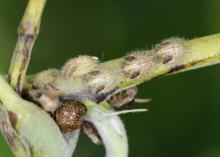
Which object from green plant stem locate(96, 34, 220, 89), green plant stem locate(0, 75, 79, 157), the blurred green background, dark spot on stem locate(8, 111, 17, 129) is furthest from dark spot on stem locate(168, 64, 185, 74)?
the blurred green background

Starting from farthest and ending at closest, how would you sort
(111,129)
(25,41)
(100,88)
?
(111,129), (100,88), (25,41)

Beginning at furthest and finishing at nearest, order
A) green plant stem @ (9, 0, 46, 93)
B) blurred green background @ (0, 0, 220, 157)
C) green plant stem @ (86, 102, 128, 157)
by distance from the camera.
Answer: blurred green background @ (0, 0, 220, 157), green plant stem @ (86, 102, 128, 157), green plant stem @ (9, 0, 46, 93)

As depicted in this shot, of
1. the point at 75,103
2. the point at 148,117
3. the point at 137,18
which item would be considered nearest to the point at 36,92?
the point at 75,103

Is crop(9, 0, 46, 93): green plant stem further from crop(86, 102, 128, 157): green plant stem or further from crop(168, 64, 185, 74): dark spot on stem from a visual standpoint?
crop(168, 64, 185, 74): dark spot on stem

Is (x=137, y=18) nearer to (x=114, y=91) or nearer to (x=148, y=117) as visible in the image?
(x=148, y=117)

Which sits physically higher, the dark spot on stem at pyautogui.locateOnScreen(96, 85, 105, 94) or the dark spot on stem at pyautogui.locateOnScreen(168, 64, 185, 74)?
the dark spot on stem at pyautogui.locateOnScreen(168, 64, 185, 74)

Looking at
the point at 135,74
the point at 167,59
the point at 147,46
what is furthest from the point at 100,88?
the point at 147,46

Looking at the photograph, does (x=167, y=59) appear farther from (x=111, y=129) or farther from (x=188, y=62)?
(x=111, y=129)
